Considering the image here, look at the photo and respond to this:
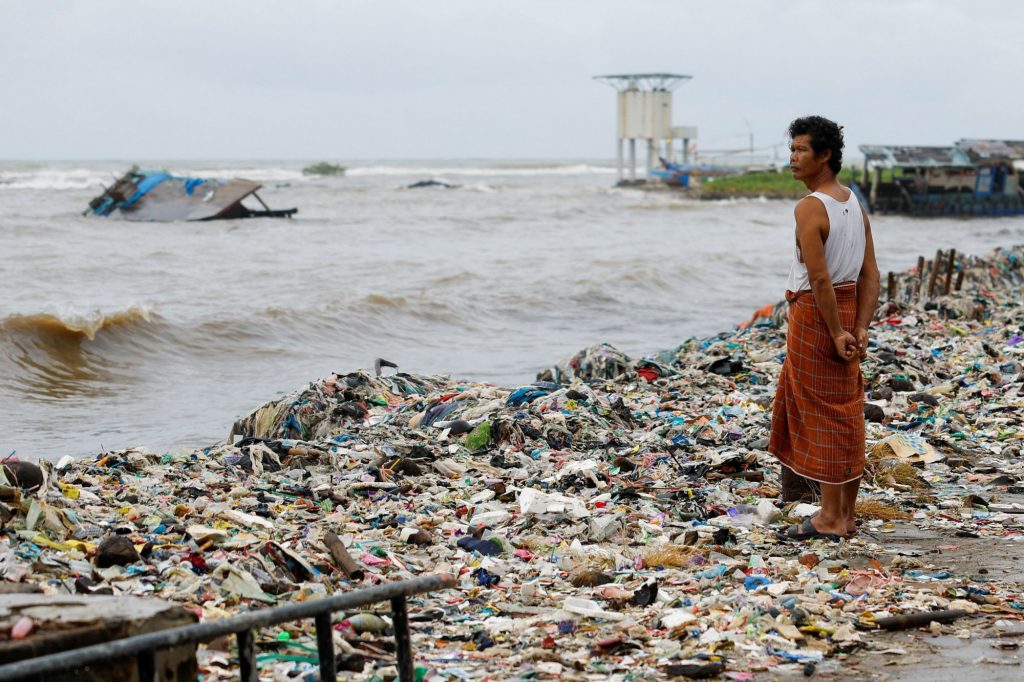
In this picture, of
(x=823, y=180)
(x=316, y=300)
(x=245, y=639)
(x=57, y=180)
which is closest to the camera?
(x=245, y=639)

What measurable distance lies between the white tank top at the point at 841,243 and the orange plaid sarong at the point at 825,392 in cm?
6

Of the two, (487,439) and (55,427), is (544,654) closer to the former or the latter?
(487,439)

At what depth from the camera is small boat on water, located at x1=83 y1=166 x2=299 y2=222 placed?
35.0 m

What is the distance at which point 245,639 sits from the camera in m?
2.63

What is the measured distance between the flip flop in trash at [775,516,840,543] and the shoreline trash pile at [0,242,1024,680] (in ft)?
0.28

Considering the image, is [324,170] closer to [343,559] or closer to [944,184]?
[944,184]

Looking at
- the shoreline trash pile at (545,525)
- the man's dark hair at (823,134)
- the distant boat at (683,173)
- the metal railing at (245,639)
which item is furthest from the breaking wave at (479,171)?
the metal railing at (245,639)

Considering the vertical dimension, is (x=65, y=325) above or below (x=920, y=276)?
below

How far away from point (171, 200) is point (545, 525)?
32.7 metres

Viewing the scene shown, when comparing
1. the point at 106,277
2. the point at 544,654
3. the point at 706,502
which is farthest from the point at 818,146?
the point at 106,277

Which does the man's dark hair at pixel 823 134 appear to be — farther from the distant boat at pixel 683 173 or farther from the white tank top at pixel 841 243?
the distant boat at pixel 683 173

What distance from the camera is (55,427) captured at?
9.55 metres

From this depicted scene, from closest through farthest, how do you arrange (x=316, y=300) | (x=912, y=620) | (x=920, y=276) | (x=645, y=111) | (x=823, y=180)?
(x=912, y=620) → (x=823, y=180) → (x=920, y=276) → (x=316, y=300) → (x=645, y=111)

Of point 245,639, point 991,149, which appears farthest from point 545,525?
point 991,149
